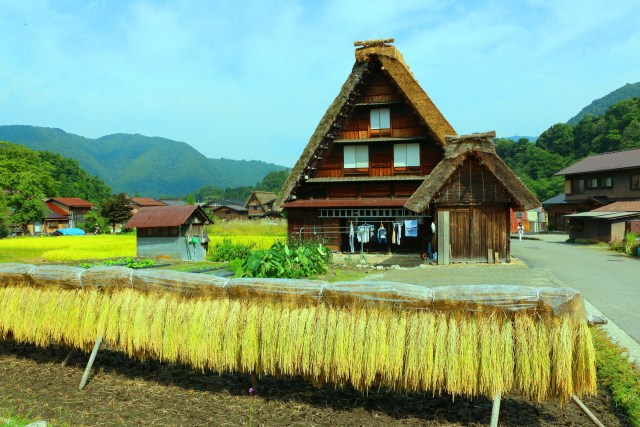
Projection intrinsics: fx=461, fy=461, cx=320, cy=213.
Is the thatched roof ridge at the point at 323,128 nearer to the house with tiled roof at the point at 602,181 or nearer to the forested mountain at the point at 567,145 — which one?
the house with tiled roof at the point at 602,181

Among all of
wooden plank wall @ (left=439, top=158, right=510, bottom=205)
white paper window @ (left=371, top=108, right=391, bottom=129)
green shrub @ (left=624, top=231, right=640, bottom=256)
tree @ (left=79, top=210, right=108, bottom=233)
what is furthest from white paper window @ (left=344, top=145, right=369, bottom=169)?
tree @ (left=79, top=210, right=108, bottom=233)

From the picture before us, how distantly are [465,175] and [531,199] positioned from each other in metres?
2.40

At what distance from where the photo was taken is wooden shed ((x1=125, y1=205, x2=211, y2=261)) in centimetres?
2209

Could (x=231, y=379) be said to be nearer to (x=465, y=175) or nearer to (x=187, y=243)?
(x=465, y=175)

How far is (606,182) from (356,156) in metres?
25.9

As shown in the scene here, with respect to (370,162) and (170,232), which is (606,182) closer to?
(370,162)

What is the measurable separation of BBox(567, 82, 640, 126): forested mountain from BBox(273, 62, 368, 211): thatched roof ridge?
12220 cm

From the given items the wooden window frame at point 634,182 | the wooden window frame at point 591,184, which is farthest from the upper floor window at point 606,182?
the wooden window frame at point 634,182

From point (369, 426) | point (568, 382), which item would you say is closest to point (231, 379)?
point (369, 426)

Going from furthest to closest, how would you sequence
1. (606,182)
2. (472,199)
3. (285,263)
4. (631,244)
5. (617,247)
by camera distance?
1. (606,182)
2. (617,247)
3. (631,244)
4. (472,199)
5. (285,263)

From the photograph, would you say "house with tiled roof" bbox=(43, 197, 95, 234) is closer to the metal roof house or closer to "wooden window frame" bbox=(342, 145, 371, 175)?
"wooden window frame" bbox=(342, 145, 371, 175)

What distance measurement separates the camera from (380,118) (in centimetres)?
2261

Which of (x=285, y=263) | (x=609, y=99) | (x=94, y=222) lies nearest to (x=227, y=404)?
(x=285, y=263)

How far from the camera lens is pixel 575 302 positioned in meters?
4.30
